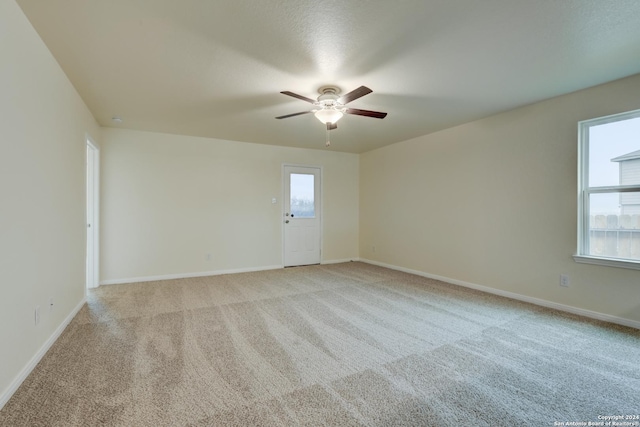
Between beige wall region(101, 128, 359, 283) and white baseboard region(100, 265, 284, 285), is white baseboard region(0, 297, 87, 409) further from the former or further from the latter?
beige wall region(101, 128, 359, 283)

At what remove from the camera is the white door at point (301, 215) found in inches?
230

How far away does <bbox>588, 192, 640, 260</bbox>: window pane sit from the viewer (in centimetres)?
292

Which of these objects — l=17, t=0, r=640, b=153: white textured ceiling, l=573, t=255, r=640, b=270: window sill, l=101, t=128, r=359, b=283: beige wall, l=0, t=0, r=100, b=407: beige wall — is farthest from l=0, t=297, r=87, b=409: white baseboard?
l=573, t=255, r=640, b=270: window sill

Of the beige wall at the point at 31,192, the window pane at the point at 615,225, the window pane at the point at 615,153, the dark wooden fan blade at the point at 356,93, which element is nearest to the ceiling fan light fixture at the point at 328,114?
the dark wooden fan blade at the point at 356,93

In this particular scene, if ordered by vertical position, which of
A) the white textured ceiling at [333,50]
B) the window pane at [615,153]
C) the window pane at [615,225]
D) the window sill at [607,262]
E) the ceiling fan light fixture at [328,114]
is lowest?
the window sill at [607,262]

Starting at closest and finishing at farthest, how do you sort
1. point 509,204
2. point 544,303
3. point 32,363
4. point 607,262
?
point 32,363 → point 607,262 → point 544,303 → point 509,204

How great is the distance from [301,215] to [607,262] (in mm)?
4500

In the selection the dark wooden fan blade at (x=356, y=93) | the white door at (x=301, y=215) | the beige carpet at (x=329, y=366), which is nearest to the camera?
the beige carpet at (x=329, y=366)

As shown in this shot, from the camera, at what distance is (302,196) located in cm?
600

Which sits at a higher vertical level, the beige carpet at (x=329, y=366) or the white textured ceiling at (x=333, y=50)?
the white textured ceiling at (x=333, y=50)

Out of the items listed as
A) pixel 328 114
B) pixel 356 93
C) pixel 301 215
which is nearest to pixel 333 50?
pixel 356 93

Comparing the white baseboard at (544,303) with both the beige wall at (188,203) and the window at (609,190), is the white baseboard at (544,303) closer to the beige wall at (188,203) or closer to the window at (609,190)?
the window at (609,190)

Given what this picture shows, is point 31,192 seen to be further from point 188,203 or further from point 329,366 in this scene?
point 188,203

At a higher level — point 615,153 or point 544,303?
point 615,153
